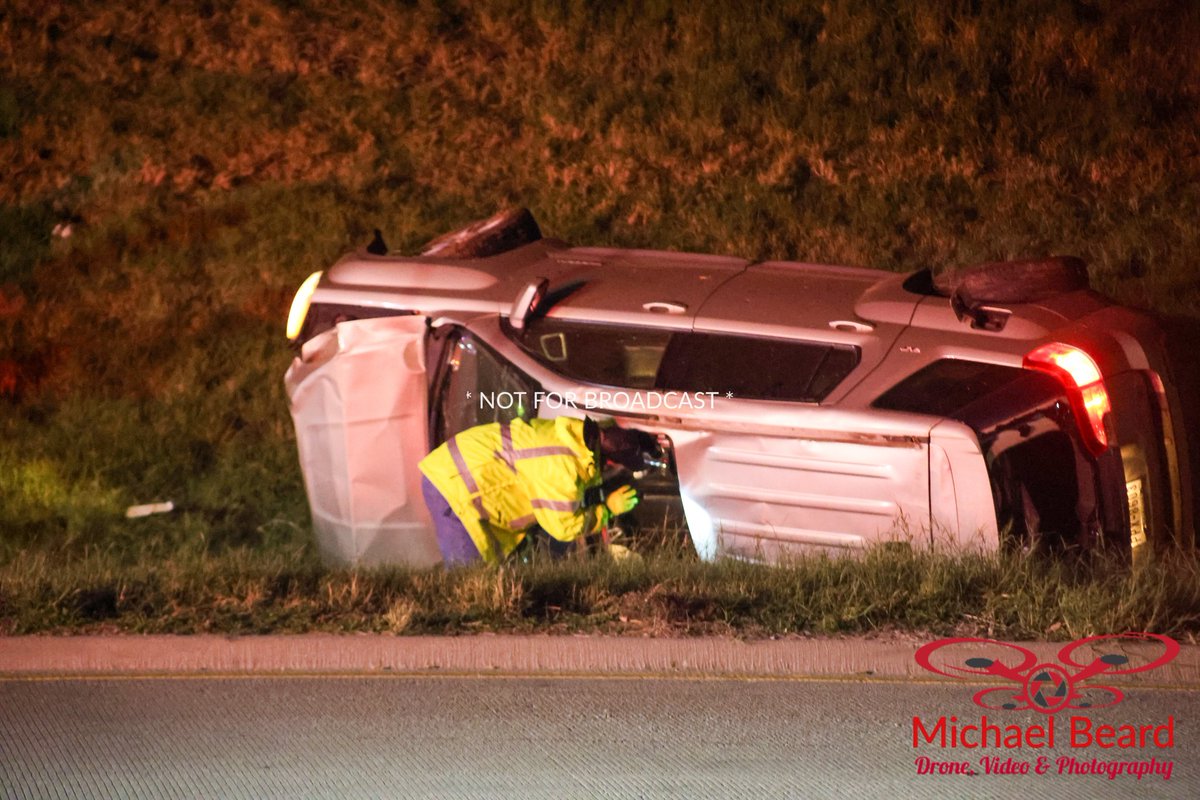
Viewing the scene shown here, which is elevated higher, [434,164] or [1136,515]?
[434,164]

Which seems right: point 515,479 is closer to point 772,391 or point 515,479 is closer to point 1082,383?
point 772,391

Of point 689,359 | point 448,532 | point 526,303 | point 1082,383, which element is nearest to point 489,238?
point 526,303

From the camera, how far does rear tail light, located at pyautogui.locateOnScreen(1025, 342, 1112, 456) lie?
18.4 feet

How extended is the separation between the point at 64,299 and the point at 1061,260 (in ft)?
23.3

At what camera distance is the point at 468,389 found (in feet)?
21.5

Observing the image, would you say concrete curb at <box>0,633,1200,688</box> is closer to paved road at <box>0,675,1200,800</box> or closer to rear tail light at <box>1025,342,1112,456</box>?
paved road at <box>0,675,1200,800</box>

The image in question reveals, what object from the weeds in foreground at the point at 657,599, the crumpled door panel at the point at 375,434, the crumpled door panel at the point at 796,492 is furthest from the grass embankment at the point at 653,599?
the crumpled door panel at the point at 375,434

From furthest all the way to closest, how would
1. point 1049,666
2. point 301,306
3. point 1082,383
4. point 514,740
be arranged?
point 301,306 < point 1082,383 < point 1049,666 < point 514,740

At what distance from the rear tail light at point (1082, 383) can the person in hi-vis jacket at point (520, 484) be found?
5.51 feet

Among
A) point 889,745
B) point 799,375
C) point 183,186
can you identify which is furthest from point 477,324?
point 183,186

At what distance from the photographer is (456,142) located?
1149 centimetres

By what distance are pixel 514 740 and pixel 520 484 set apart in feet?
6.19

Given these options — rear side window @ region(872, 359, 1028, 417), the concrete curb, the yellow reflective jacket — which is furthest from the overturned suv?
the concrete curb

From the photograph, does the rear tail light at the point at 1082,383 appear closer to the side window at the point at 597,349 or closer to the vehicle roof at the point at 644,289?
the vehicle roof at the point at 644,289
